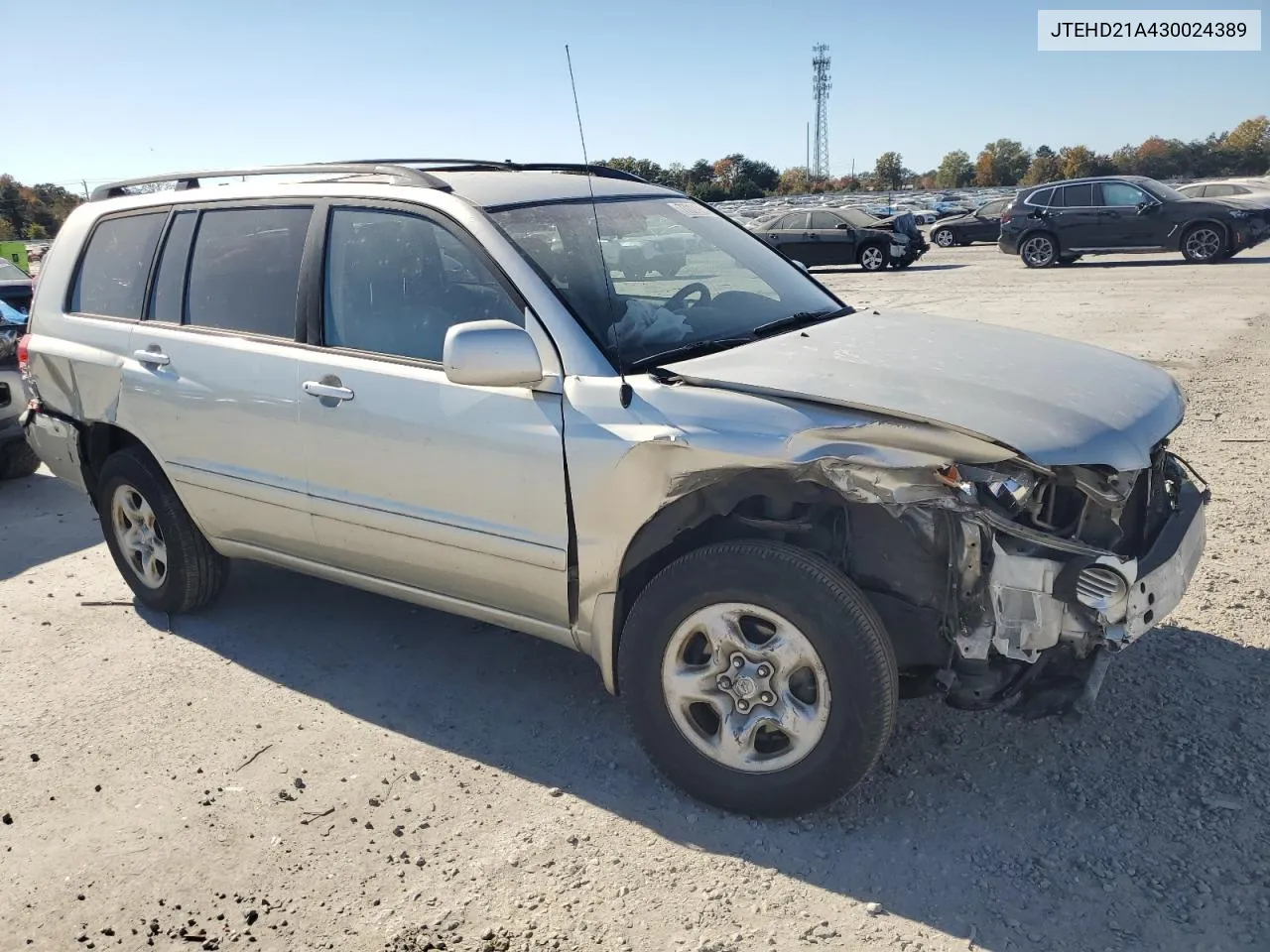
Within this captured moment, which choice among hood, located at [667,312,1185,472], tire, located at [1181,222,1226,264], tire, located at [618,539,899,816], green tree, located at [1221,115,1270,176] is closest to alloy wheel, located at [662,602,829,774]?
tire, located at [618,539,899,816]

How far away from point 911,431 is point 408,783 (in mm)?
1967

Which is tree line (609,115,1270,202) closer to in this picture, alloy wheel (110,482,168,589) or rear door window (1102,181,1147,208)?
rear door window (1102,181,1147,208)

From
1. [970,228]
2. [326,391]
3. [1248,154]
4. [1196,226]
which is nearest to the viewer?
[326,391]

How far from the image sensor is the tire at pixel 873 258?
23.1m

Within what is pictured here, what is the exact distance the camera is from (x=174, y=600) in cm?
477

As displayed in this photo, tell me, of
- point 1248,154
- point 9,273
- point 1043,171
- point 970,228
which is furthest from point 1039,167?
point 9,273

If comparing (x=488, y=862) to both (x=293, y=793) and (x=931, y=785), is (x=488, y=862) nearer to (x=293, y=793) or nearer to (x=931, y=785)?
(x=293, y=793)

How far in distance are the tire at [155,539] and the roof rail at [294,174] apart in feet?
4.14

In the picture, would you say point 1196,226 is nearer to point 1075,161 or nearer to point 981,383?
point 981,383

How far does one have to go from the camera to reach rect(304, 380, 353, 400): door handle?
12.2 feet

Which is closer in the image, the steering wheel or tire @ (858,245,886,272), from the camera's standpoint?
the steering wheel

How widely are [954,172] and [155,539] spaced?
316ft

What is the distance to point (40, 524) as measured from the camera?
21.8 feet

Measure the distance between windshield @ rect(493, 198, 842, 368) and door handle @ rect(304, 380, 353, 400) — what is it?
82 cm
